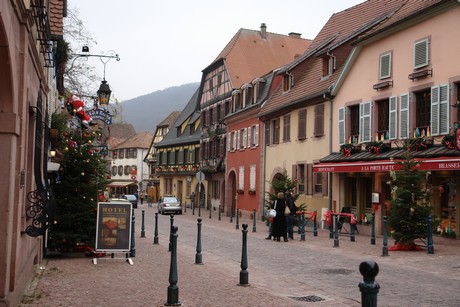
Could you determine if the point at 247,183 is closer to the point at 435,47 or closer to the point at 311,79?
the point at 311,79

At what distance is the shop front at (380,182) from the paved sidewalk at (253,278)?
7.56 feet

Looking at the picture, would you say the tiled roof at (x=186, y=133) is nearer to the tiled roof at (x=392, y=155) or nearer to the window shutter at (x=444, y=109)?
→ the tiled roof at (x=392, y=155)

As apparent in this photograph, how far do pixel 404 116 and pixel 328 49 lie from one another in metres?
7.62

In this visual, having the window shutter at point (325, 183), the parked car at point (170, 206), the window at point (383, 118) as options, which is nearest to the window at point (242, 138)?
the parked car at point (170, 206)

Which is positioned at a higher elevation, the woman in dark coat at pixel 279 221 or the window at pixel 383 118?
the window at pixel 383 118

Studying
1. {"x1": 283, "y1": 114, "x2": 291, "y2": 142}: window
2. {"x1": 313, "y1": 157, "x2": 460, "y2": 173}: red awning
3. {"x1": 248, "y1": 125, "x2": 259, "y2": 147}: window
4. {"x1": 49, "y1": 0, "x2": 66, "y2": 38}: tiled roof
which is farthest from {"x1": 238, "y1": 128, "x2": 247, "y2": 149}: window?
{"x1": 49, "y1": 0, "x2": 66, "y2": 38}: tiled roof

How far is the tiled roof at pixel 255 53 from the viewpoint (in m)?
45.5

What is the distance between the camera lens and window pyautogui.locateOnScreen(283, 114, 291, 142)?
31562 mm

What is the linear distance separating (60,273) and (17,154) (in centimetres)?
460

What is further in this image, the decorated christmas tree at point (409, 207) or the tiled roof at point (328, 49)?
the tiled roof at point (328, 49)

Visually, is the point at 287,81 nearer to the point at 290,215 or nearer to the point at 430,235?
the point at 290,215

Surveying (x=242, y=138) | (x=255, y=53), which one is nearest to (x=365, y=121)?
(x=242, y=138)

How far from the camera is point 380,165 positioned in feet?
68.8

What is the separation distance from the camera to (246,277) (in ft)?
34.4
